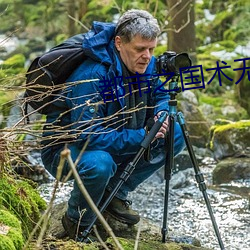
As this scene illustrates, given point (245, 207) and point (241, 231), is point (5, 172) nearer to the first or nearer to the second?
point (241, 231)

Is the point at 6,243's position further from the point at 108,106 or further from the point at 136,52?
the point at 136,52

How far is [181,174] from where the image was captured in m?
6.51

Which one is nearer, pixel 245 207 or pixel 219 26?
pixel 245 207

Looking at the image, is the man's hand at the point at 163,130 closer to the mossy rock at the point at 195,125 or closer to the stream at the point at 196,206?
the stream at the point at 196,206

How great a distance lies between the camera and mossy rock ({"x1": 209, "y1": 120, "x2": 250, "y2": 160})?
7027 mm

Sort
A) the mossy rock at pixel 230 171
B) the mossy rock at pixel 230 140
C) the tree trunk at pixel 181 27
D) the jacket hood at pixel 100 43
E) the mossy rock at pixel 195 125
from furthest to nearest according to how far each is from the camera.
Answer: the tree trunk at pixel 181 27
the mossy rock at pixel 195 125
the mossy rock at pixel 230 140
the mossy rock at pixel 230 171
the jacket hood at pixel 100 43

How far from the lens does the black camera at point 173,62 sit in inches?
130

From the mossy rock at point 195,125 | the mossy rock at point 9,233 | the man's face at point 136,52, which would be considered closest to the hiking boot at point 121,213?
the man's face at point 136,52

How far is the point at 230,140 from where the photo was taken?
708 cm

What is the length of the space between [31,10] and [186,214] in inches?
449

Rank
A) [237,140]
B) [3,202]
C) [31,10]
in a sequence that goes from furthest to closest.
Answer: [31,10] < [237,140] < [3,202]

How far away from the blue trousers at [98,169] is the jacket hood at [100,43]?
53 centimetres

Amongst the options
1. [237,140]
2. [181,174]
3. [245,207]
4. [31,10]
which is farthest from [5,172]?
[31,10]

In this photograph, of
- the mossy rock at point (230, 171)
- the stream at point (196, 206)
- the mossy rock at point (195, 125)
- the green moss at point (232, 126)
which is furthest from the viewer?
the mossy rock at point (195, 125)
